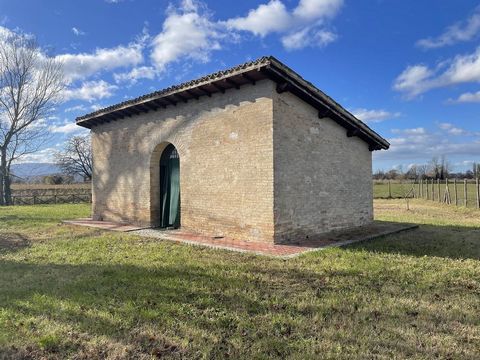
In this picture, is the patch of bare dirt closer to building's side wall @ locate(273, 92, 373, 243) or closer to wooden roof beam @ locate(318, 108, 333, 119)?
building's side wall @ locate(273, 92, 373, 243)

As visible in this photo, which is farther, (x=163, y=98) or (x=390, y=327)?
(x=163, y=98)

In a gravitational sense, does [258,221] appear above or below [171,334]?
above

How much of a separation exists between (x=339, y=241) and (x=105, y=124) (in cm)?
991

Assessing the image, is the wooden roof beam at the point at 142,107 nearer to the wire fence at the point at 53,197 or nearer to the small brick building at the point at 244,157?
the small brick building at the point at 244,157

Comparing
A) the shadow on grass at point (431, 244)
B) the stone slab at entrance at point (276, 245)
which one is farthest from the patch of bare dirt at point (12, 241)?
the shadow on grass at point (431, 244)

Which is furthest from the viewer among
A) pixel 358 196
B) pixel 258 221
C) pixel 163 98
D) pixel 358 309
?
pixel 358 196

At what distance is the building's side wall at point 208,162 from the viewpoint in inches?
337

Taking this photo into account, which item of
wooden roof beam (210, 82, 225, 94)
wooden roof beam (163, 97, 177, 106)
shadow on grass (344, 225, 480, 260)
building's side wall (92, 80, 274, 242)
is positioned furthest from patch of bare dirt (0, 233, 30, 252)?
shadow on grass (344, 225, 480, 260)

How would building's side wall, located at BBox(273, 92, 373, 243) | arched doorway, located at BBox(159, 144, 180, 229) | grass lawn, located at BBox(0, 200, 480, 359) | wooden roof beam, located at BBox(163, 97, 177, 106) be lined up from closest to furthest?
grass lawn, located at BBox(0, 200, 480, 359) < building's side wall, located at BBox(273, 92, 373, 243) < wooden roof beam, located at BBox(163, 97, 177, 106) < arched doorway, located at BBox(159, 144, 180, 229)

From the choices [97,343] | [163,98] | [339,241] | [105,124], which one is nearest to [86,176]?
[105,124]

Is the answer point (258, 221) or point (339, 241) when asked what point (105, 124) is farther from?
point (339, 241)

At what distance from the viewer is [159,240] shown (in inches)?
362

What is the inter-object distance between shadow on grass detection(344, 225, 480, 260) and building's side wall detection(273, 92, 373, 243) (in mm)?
1498

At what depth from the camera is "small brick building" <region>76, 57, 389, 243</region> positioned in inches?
335
